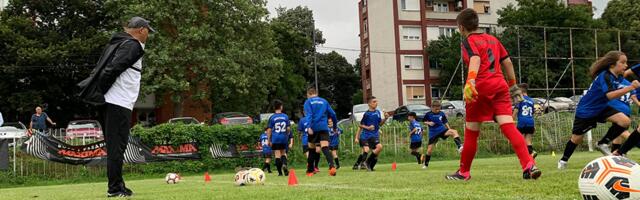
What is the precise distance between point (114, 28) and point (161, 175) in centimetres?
2862

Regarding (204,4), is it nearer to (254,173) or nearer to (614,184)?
(254,173)

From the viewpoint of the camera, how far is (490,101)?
6.82 metres

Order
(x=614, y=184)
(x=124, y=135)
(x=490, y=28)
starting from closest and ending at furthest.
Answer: (x=614, y=184)
(x=124, y=135)
(x=490, y=28)

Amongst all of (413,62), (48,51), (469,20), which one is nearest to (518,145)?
(469,20)

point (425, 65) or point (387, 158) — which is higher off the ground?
point (425, 65)

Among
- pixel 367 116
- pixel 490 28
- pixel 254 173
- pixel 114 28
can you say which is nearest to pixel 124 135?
pixel 254 173

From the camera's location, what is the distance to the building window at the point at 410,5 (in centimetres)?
5625

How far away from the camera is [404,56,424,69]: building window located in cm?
5625

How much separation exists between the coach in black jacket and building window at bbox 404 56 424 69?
166 ft

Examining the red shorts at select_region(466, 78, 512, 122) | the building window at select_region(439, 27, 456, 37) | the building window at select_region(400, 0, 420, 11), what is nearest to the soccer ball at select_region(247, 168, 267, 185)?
the red shorts at select_region(466, 78, 512, 122)

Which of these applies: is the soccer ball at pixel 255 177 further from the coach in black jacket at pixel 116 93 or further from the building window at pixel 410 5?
the building window at pixel 410 5

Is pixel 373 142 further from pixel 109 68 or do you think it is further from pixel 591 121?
pixel 109 68

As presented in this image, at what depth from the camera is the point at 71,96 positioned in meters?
45.9

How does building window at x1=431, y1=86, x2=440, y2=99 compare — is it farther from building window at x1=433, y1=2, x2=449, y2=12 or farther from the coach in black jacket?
the coach in black jacket
